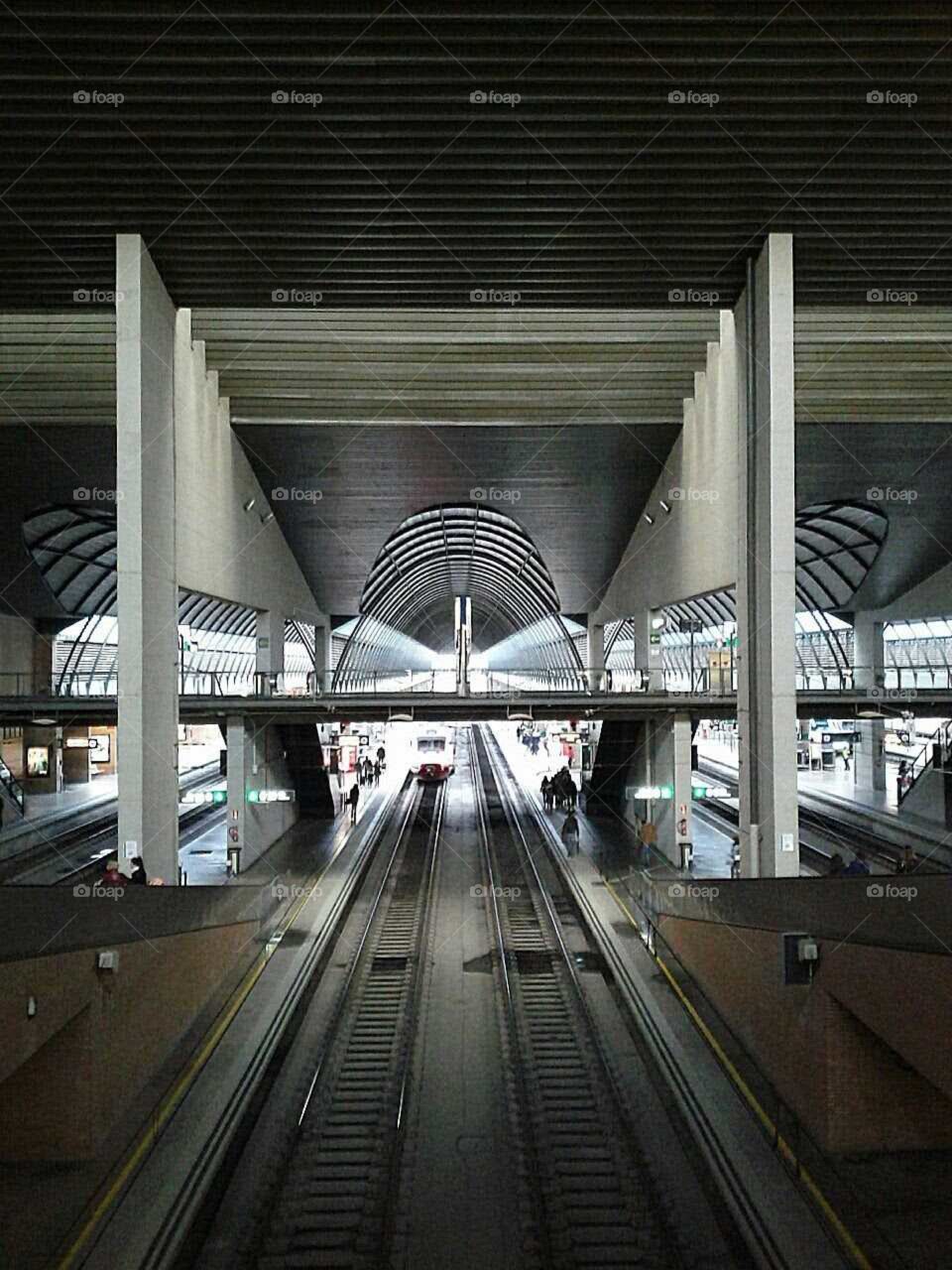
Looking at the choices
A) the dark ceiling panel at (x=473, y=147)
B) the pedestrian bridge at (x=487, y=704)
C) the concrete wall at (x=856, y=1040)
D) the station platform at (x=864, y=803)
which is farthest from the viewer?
the station platform at (x=864, y=803)

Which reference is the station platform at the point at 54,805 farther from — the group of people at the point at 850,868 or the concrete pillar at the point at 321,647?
the group of people at the point at 850,868

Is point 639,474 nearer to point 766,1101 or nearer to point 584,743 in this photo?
point 584,743

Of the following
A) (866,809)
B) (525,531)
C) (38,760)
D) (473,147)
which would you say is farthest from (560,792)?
(473,147)

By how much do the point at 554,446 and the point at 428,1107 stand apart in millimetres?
14304

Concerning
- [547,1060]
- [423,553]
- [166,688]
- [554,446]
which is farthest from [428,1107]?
[423,553]

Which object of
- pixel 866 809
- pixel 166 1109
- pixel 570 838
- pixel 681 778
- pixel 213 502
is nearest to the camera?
pixel 166 1109

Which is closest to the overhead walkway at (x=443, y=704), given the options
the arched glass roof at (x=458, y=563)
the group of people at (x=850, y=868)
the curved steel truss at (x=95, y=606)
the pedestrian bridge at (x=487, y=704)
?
the pedestrian bridge at (x=487, y=704)

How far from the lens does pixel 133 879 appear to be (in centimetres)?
1102

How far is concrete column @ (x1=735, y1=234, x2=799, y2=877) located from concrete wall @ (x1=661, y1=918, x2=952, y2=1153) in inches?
152

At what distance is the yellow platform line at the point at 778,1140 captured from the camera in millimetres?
5926

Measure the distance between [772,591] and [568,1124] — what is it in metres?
6.97

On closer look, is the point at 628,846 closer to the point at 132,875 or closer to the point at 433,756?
the point at 132,875

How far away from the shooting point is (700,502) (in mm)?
17594

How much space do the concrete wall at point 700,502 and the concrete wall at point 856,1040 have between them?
8.71 m
